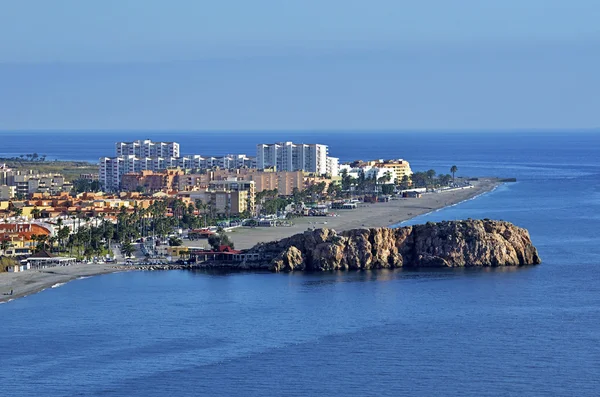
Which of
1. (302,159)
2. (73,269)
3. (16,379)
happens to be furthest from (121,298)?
(302,159)

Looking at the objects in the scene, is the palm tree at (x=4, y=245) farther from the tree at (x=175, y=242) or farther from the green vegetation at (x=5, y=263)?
the tree at (x=175, y=242)

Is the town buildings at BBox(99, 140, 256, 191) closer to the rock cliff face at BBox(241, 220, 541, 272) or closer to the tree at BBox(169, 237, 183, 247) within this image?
the tree at BBox(169, 237, 183, 247)

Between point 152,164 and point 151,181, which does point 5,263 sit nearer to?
point 151,181

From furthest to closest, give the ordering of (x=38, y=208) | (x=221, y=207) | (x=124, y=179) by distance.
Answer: (x=124, y=179) → (x=221, y=207) → (x=38, y=208)

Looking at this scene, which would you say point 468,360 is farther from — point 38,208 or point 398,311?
point 38,208

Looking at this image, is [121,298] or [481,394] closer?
[481,394]

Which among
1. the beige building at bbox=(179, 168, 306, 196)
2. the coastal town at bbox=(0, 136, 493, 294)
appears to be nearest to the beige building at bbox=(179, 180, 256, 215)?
the coastal town at bbox=(0, 136, 493, 294)
